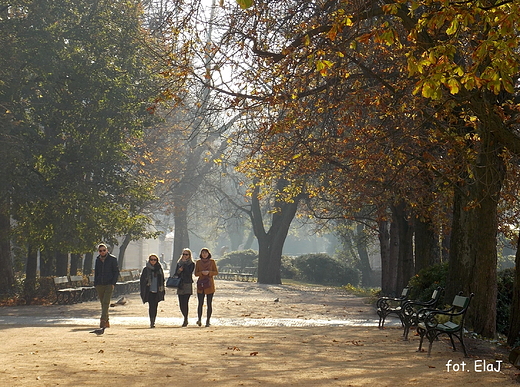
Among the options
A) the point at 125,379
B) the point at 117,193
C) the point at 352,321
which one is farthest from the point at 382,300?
the point at 117,193

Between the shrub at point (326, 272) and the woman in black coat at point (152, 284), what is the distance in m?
35.8

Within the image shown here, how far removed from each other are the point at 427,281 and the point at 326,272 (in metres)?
33.2

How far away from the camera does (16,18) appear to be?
26.4m

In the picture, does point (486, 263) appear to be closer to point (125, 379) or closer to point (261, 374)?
point (261, 374)

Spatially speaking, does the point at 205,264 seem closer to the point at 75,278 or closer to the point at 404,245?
the point at 404,245

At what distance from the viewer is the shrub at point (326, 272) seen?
2085 inches

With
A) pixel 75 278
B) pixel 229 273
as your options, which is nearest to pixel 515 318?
pixel 75 278

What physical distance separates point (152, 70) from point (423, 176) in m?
12.9

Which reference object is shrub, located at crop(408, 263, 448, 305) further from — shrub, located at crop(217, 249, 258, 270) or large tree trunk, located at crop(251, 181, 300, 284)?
shrub, located at crop(217, 249, 258, 270)

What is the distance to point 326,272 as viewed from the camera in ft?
175

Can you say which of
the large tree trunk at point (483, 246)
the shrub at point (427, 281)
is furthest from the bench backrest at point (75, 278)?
the large tree trunk at point (483, 246)

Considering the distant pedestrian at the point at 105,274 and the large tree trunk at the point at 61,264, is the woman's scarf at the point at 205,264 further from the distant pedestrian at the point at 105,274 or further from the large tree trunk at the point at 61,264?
the large tree trunk at the point at 61,264

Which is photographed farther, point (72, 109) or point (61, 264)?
point (61, 264)

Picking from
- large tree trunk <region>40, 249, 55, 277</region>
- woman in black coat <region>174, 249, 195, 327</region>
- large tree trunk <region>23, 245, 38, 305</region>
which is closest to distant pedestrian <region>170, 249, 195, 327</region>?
woman in black coat <region>174, 249, 195, 327</region>
